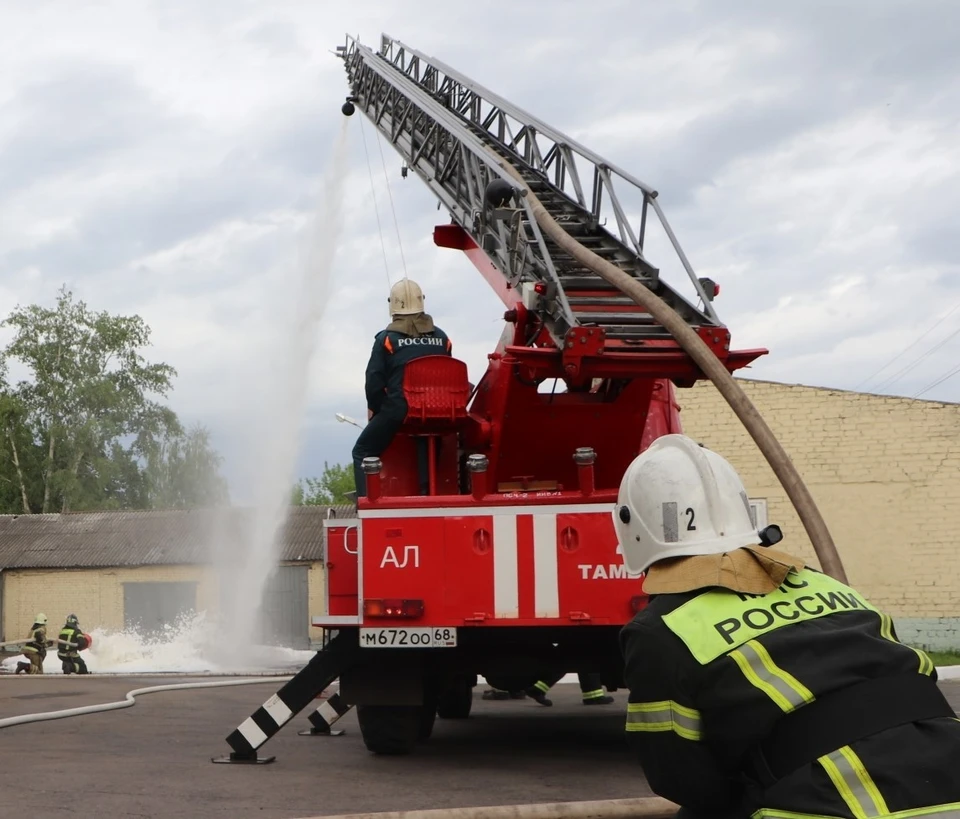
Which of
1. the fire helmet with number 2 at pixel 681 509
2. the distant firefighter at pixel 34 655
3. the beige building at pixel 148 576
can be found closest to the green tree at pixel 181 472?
the beige building at pixel 148 576

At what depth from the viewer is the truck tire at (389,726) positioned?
7.88 meters

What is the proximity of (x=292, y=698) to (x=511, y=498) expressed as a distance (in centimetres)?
189

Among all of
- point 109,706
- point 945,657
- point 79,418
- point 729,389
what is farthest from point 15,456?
point 729,389

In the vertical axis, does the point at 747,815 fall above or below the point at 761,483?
below

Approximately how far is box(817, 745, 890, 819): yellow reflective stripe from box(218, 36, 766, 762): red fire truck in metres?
4.87

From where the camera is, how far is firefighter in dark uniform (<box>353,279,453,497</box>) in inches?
318

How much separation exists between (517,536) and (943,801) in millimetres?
5082

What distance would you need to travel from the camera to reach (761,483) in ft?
75.3

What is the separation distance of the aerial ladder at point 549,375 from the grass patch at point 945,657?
41.4 feet

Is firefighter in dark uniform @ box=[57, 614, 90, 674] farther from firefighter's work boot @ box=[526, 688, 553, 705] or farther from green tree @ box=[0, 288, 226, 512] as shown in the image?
green tree @ box=[0, 288, 226, 512]

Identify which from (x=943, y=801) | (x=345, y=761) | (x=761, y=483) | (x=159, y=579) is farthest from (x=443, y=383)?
(x=159, y=579)

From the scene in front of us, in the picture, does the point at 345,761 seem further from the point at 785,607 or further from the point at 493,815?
the point at 785,607

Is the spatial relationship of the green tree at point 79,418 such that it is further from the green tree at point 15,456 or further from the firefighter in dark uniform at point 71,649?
the firefighter in dark uniform at point 71,649

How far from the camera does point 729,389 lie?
587cm
